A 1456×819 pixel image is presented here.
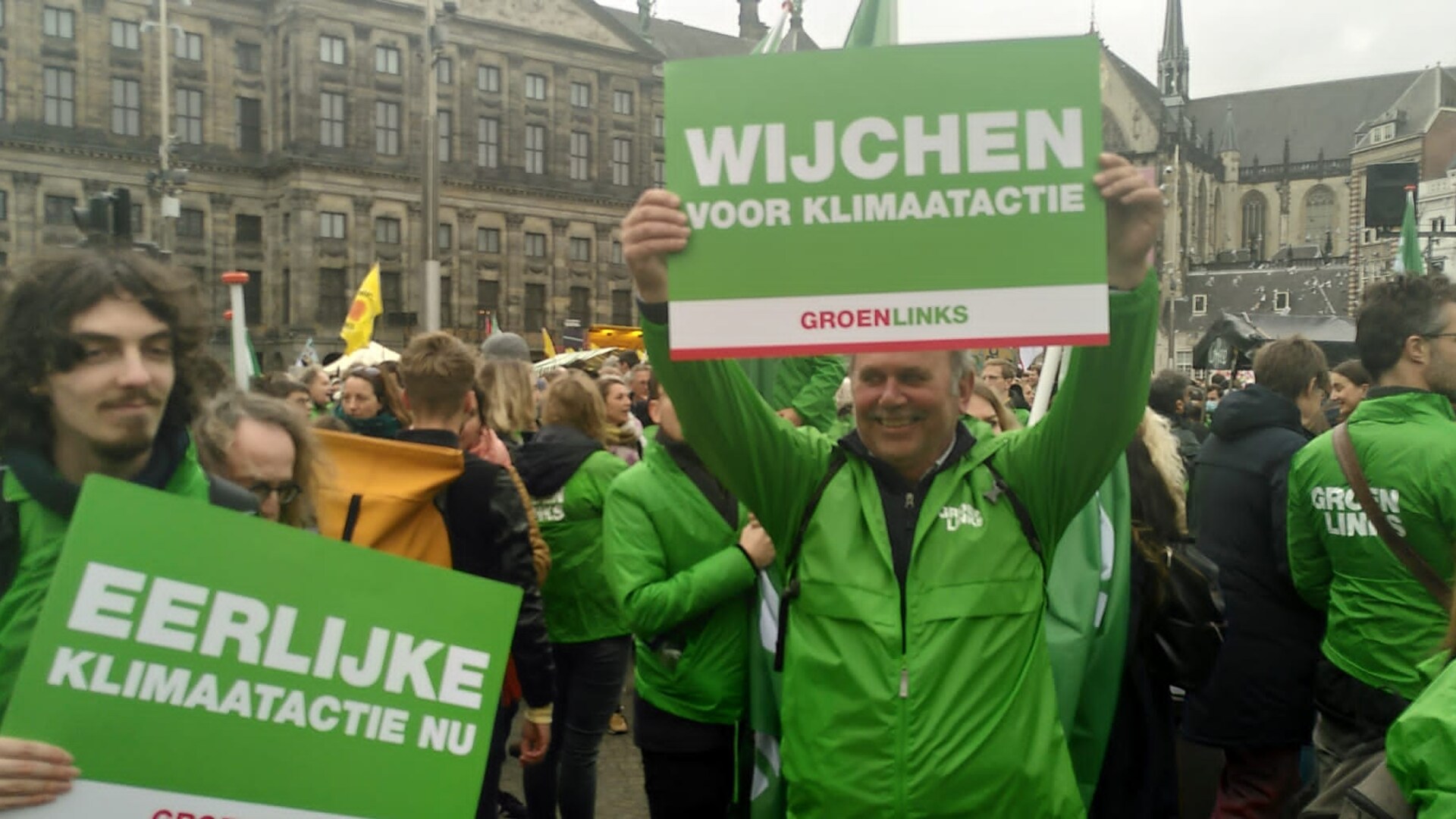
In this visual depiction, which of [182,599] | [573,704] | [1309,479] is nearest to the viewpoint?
[182,599]

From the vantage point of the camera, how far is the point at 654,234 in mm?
2268

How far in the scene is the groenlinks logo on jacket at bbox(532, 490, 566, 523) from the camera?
5000 mm

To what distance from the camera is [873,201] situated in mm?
2260

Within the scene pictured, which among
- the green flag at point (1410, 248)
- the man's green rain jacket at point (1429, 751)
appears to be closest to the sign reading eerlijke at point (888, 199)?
the man's green rain jacket at point (1429, 751)

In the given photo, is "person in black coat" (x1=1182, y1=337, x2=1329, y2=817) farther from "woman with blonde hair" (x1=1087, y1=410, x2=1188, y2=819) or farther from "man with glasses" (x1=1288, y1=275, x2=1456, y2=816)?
"woman with blonde hair" (x1=1087, y1=410, x2=1188, y2=819)

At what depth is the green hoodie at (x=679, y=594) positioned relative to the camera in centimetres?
349

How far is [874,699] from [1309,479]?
219cm

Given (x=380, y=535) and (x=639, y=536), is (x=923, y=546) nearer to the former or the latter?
(x=639, y=536)

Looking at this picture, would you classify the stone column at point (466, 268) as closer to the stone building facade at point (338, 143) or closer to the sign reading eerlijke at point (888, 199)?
the stone building facade at point (338, 143)

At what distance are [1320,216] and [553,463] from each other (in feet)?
330

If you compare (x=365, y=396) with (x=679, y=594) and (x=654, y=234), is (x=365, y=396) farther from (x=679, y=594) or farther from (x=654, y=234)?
(x=654, y=234)

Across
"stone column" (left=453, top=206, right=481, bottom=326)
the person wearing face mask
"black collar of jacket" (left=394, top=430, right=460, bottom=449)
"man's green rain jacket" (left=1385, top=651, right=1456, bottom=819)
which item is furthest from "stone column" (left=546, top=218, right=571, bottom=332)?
"man's green rain jacket" (left=1385, top=651, right=1456, bottom=819)

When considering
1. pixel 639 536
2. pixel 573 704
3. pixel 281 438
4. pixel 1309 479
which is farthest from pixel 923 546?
pixel 573 704

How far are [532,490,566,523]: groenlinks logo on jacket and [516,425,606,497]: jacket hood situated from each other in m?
0.02
